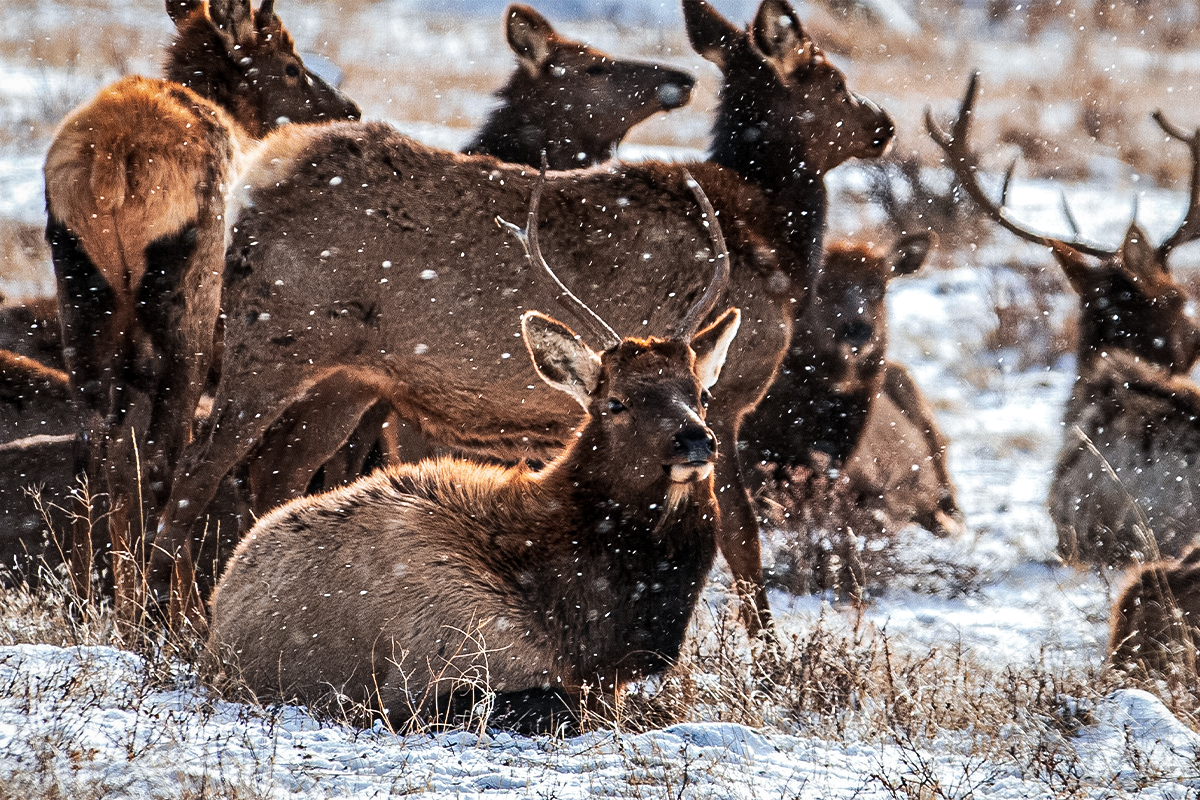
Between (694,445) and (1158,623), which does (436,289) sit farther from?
(1158,623)

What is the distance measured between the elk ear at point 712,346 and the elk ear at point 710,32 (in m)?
2.68

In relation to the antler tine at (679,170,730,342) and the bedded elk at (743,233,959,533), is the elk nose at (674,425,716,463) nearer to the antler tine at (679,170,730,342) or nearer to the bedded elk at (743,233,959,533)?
the antler tine at (679,170,730,342)

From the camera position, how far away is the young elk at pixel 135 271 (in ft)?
18.4

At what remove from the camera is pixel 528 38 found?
299 inches

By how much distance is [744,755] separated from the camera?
12.1ft

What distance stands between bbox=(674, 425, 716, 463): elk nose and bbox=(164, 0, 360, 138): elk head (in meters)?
4.33

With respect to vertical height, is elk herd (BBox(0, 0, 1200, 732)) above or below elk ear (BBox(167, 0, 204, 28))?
below

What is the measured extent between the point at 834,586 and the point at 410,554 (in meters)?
3.45

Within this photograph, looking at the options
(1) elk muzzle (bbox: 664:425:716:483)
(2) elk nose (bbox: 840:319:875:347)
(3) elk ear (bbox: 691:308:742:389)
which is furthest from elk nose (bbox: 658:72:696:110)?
(1) elk muzzle (bbox: 664:425:716:483)

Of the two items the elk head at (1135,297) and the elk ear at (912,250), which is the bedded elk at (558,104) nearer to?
the elk ear at (912,250)

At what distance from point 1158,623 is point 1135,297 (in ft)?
11.6

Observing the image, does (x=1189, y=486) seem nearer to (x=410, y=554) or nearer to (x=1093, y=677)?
(x=1093, y=677)

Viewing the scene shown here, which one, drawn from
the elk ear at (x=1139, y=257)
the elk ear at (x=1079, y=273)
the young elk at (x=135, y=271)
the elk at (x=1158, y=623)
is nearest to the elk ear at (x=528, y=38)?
the young elk at (x=135, y=271)

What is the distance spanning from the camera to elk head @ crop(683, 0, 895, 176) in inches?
262
